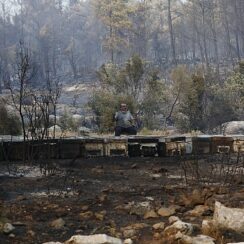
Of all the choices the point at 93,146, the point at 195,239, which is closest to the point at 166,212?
the point at 195,239

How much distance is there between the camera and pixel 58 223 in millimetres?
4695

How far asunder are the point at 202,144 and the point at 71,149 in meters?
3.05

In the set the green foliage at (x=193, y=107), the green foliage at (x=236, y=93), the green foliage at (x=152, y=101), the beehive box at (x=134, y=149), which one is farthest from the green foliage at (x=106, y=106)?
the beehive box at (x=134, y=149)

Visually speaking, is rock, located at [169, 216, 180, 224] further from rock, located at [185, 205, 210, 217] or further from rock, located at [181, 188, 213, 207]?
rock, located at [181, 188, 213, 207]

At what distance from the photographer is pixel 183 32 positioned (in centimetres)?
6122

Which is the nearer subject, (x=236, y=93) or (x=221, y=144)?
(x=221, y=144)

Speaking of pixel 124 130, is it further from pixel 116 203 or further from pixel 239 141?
pixel 116 203

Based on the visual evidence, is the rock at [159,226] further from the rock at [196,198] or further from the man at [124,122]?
the man at [124,122]

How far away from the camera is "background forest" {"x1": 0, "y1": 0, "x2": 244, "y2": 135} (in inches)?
883

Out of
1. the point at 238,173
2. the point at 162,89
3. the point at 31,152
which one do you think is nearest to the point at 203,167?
the point at 238,173

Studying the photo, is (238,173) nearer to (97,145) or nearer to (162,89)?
(97,145)

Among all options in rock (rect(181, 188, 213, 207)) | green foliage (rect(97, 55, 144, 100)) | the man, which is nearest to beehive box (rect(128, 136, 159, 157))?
the man

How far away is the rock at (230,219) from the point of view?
4.25 metres

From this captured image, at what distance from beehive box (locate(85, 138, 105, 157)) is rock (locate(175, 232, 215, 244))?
20.9ft
